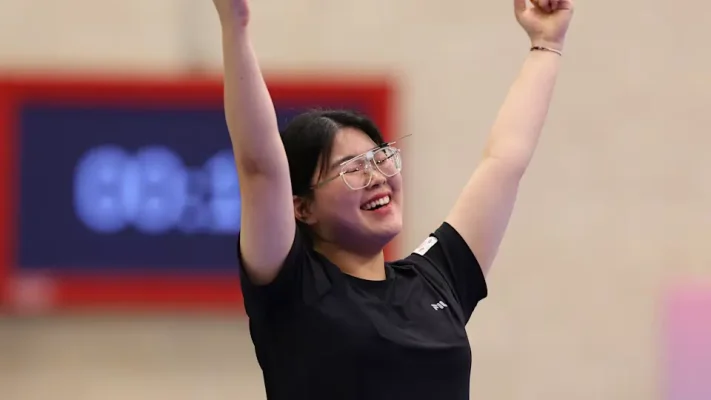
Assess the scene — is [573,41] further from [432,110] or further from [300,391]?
[300,391]

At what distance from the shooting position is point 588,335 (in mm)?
2504

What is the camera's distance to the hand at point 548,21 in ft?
4.57

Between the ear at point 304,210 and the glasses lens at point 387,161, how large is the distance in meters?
0.09

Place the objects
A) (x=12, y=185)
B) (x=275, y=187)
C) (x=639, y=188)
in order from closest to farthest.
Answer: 1. (x=275, y=187)
2. (x=12, y=185)
3. (x=639, y=188)

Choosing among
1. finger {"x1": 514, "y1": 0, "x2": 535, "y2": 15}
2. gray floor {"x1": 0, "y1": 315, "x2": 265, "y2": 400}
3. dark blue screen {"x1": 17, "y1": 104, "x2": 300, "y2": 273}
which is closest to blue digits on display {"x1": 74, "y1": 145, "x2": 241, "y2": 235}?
dark blue screen {"x1": 17, "y1": 104, "x2": 300, "y2": 273}

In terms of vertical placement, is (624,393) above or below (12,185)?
below

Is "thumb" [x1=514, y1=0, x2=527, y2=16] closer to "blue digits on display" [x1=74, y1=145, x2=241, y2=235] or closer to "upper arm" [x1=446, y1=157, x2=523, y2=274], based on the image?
"upper arm" [x1=446, y1=157, x2=523, y2=274]

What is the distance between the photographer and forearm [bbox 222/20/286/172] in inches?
37.4

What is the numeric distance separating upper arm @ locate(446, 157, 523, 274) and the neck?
0.57ft

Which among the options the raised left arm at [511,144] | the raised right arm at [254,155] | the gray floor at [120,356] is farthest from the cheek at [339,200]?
the gray floor at [120,356]

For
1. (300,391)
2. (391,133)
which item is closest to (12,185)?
(391,133)

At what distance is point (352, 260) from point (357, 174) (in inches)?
4.0

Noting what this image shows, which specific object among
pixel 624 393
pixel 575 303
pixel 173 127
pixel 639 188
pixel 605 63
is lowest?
pixel 624 393

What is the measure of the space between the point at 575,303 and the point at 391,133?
0.64 m
